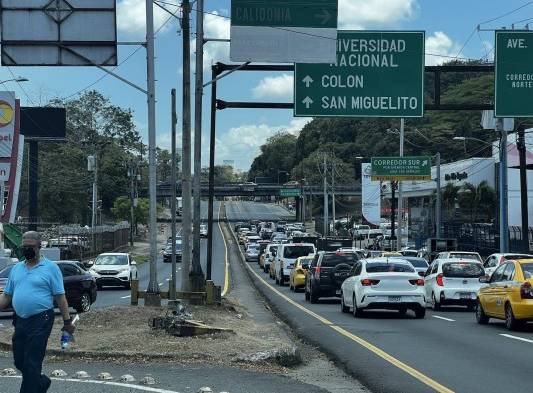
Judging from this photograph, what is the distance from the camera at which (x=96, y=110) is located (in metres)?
110

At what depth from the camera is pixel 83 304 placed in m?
26.0

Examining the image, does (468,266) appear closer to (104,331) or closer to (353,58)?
(353,58)

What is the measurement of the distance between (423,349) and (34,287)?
9.02m

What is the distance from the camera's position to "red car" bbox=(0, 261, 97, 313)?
25.7 meters

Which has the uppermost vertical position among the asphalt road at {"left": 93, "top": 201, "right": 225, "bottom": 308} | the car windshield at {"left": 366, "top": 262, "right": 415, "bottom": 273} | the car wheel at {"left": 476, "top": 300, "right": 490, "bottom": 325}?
the car windshield at {"left": 366, "top": 262, "right": 415, "bottom": 273}

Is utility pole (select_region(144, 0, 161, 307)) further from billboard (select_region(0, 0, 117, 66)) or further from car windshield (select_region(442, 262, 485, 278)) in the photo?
car windshield (select_region(442, 262, 485, 278))

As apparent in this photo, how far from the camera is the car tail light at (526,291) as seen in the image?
1852 cm

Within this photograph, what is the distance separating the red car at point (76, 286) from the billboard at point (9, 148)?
2331 centimetres

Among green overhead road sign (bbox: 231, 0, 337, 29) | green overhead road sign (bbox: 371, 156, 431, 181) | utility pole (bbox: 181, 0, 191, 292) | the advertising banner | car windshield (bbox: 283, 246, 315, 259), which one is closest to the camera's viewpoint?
green overhead road sign (bbox: 231, 0, 337, 29)

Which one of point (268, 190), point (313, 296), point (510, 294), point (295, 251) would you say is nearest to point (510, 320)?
point (510, 294)

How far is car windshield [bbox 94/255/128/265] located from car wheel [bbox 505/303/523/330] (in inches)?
981

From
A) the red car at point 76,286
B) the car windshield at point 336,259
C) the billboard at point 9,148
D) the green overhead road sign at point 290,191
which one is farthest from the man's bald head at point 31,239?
the green overhead road sign at point 290,191

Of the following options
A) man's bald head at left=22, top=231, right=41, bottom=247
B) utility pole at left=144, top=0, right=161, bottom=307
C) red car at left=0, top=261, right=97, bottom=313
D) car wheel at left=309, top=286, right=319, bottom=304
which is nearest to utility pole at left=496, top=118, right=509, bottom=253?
car wheel at left=309, top=286, right=319, bottom=304

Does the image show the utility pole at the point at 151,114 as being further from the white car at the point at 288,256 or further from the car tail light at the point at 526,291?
the white car at the point at 288,256
